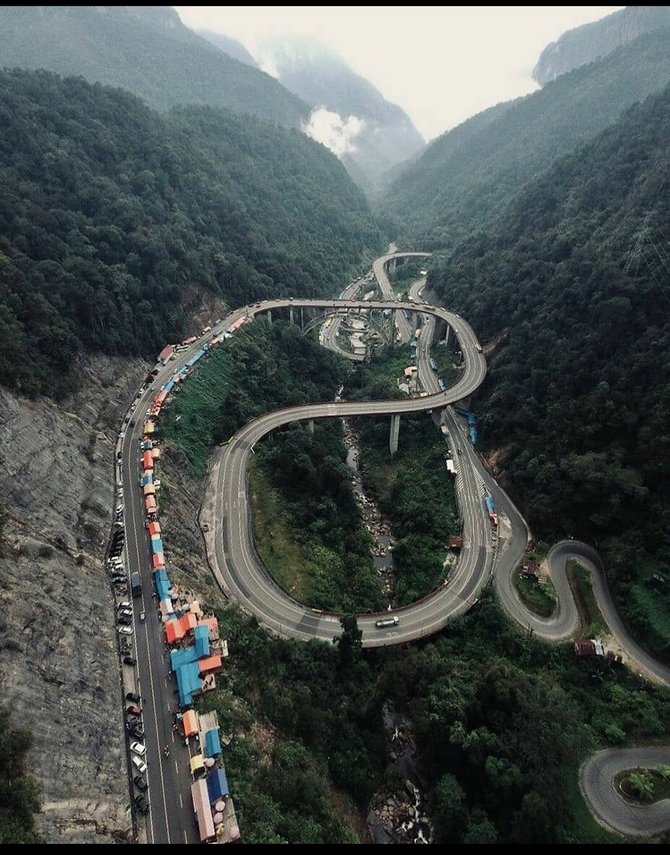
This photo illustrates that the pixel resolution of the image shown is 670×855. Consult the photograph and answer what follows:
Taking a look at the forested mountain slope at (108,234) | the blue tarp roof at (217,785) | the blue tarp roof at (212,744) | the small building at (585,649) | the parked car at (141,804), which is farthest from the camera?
the forested mountain slope at (108,234)

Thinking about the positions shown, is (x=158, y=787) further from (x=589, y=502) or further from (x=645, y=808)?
(x=589, y=502)

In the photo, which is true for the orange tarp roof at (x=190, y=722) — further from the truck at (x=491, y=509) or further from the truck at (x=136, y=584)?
the truck at (x=491, y=509)

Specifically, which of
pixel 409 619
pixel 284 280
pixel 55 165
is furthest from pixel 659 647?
pixel 55 165

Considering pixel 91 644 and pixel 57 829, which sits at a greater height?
pixel 91 644

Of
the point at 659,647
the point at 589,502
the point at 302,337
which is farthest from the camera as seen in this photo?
the point at 302,337

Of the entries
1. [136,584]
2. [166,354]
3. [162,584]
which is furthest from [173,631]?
[166,354]

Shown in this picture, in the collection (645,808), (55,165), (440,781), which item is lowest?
(645,808)

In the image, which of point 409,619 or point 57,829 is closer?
point 57,829

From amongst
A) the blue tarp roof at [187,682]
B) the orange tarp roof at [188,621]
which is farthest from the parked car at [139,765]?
the orange tarp roof at [188,621]

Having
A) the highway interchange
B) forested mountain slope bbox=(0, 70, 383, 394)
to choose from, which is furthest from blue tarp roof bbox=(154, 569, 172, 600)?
forested mountain slope bbox=(0, 70, 383, 394)
